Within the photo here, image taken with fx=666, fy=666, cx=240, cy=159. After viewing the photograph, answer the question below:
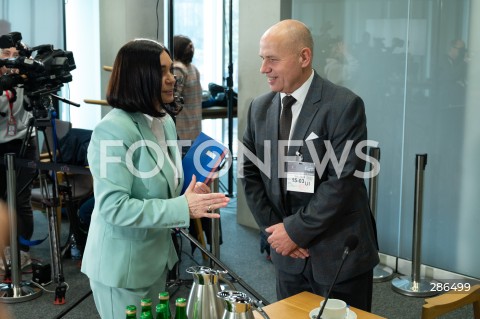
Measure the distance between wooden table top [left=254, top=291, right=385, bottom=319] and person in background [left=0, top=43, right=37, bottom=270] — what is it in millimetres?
2715

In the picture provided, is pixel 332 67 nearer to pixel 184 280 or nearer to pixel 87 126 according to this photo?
pixel 184 280

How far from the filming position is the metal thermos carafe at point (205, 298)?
1718 millimetres

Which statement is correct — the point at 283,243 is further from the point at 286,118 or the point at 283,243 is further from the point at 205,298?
the point at 205,298

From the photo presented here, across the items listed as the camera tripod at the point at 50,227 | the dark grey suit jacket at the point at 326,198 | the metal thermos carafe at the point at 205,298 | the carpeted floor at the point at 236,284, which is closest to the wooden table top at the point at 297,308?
the dark grey suit jacket at the point at 326,198

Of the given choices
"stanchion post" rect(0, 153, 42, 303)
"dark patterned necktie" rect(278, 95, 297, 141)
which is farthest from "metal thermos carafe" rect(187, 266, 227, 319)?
"stanchion post" rect(0, 153, 42, 303)

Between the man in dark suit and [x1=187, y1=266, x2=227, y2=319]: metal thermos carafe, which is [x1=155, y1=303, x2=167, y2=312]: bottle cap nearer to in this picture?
[x1=187, y1=266, x2=227, y2=319]: metal thermos carafe

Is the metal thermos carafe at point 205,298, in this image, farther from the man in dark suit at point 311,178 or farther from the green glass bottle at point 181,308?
the man in dark suit at point 311,178

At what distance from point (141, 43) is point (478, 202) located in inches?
117

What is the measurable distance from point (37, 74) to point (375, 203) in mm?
2478

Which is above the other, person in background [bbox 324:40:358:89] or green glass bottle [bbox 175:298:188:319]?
person in background [bbox 324:40:358:89]

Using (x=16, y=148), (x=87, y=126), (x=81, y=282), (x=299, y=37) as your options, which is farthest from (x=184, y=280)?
(x=87, y=126)

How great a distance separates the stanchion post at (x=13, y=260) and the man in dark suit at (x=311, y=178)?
80.7 inches

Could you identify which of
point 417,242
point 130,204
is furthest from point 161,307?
point 417,242

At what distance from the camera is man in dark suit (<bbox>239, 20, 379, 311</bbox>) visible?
249 centimetres
